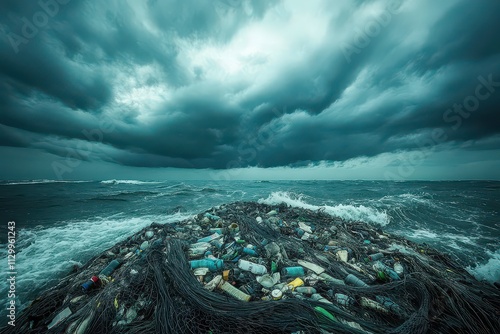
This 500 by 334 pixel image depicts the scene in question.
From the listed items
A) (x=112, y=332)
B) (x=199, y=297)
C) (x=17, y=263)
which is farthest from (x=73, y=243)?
(x=199, y=297)

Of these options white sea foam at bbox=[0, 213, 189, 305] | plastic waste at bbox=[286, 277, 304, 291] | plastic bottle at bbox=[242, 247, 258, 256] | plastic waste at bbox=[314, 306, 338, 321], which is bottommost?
white sea foam at bbox=[0, 213, 189, 305]

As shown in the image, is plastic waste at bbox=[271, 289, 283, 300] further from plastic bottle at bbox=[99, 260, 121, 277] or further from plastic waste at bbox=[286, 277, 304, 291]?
plastic bottle at bbox=[99, 260, 121, 277]

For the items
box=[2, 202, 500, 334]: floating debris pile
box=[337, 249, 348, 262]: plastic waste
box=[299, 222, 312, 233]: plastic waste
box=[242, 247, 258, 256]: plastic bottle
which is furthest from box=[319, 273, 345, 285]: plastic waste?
box=[299, 222, 312, 233]: plastic waste

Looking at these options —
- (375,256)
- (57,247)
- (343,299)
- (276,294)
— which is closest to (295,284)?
(276,294)

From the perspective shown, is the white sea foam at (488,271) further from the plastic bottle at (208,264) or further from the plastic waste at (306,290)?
the plastic bottle at (208,264)

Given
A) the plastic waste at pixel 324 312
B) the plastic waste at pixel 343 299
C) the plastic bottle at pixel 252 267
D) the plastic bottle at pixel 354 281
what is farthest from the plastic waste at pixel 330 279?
the plastic bottle at pixel 252 267

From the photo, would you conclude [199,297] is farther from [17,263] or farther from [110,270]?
[17,263]

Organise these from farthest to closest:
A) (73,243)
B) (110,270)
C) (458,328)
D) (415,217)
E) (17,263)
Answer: (415,217)
(73,243)
(17,263)
(110,270)
(458,328)

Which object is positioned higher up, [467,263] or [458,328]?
[458,328]
